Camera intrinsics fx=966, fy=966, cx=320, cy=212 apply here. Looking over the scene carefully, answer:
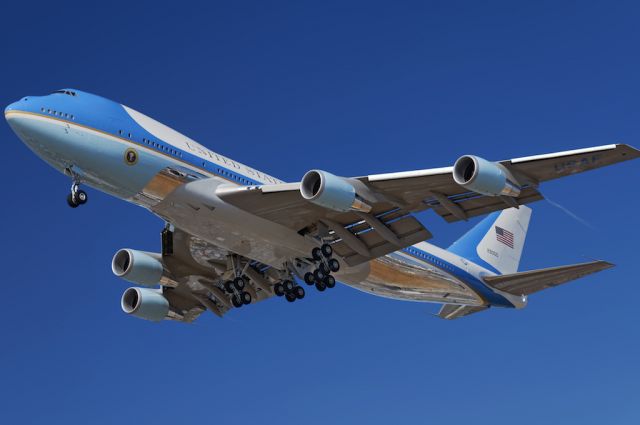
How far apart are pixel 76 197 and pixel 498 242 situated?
2141cm

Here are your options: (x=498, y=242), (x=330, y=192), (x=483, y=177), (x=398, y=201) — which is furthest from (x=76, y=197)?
(x=498, y=242)

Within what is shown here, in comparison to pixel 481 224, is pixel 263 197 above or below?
below

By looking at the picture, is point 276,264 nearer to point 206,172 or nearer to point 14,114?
point 206,172

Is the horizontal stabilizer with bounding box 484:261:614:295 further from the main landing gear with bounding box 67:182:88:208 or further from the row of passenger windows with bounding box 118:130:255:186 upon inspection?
the main landing gear with bounding box 67:182:88:208

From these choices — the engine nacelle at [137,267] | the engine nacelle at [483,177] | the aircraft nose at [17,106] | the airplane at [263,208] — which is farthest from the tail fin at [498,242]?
the aircraft nose at [17,106]

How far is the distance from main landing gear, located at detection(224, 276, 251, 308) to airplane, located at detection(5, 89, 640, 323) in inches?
2.1

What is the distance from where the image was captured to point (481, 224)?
45500 mm

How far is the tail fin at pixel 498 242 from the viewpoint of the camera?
43.2 metres

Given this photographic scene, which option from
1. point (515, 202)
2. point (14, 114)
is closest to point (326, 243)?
point (515, 202)

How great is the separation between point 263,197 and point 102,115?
5.82 m

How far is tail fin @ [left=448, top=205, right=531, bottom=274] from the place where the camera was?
142 ft

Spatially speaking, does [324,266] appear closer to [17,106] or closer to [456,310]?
[456,310]

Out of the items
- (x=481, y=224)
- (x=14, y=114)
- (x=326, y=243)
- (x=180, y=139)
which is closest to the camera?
(x=14, y=114)

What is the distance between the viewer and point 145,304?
1575 inches
